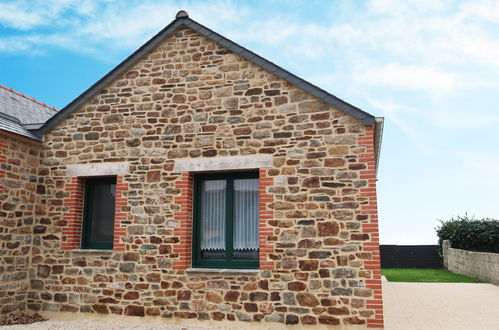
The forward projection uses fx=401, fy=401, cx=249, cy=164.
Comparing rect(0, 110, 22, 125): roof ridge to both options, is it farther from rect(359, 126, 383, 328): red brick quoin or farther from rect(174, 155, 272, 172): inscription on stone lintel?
rect(359, 126, 383, 328): red brick quoin

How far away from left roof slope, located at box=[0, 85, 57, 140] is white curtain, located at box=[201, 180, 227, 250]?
4052 millimetres

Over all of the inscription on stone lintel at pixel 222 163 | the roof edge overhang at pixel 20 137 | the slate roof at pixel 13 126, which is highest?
the slate roof at pixel 13 126

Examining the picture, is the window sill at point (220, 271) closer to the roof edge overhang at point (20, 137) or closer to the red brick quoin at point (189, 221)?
the red brick quoin at point (189, 221)

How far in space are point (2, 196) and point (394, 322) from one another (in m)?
7.93

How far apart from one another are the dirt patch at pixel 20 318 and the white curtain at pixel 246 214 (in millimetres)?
4254

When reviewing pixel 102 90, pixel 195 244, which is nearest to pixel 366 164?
pixel 195 244

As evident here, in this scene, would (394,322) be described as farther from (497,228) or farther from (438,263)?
(438,263)

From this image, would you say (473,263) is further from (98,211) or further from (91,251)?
(91,251)

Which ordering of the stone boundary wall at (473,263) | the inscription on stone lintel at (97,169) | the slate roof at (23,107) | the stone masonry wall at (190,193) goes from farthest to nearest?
the stone boundary wall at (473,263) → the slate roof at (23,107) → the inscription on stone lintel at (97,169) → the stone masonry wall at (190,193)

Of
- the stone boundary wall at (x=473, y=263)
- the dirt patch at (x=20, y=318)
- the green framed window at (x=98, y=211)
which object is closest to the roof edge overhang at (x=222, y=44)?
the green framed window at (x=98, y=211)

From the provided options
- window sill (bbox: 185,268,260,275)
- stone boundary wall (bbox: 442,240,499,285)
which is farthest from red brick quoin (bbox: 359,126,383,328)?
stone boundary wall (bbox: 442,240,499,285)

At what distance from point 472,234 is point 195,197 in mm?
14722

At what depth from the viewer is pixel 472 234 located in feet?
57.9

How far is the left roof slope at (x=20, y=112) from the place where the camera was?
28.0 ft
